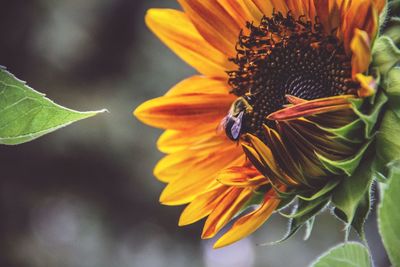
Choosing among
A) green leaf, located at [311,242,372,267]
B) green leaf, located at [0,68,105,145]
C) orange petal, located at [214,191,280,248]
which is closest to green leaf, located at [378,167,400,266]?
green leaf, located at [311,242,372,267]

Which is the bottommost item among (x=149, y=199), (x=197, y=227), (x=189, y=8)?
(x=197, y=227)

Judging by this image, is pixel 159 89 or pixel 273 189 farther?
pixel 159 89

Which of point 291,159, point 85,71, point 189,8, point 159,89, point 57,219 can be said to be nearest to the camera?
point 291,159

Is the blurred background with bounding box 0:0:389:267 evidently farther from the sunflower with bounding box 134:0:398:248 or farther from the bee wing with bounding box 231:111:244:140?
the bee wing with bounding box 231:111:244:140

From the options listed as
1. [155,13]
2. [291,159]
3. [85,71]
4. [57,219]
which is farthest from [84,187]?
[291,159]

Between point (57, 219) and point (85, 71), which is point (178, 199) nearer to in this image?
point (85, 71)

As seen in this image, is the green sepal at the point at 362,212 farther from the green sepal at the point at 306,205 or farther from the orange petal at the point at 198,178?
the orange petal at the point at 198,178
